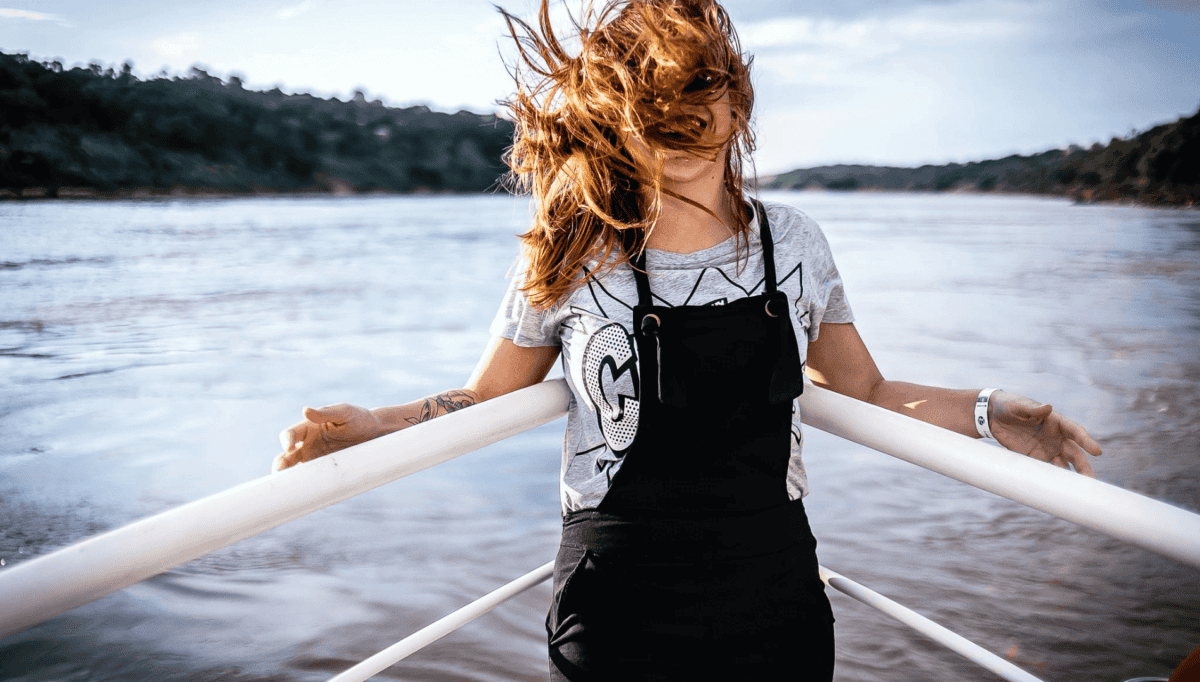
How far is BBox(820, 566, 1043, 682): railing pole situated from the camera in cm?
98

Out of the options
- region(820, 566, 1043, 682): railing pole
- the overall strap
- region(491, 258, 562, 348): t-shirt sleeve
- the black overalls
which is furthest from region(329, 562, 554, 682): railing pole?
the overall strap

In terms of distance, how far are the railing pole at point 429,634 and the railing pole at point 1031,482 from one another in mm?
570

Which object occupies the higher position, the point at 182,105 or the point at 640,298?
the point at 182,105

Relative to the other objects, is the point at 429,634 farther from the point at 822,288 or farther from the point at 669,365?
the point at 822,288

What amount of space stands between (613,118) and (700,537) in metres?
0.67

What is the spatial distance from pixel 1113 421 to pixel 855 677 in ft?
13.9

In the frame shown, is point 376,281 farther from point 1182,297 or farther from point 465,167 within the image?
point 465,167

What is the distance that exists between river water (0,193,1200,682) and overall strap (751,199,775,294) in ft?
1.67

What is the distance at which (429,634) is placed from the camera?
106cm

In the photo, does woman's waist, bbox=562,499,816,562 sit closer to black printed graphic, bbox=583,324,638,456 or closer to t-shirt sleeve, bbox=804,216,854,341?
black printed graphic, bbox=583,324,638,456

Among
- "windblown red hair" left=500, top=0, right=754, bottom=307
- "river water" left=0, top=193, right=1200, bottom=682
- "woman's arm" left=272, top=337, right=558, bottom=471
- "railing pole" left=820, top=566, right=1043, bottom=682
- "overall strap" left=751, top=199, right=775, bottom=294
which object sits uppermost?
"windblown red hair" left=500, top=0, right=754, bottom=307

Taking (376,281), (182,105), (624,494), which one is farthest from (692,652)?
(182,105)

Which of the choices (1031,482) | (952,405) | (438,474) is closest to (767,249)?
(952,405)

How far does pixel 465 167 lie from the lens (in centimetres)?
3719
